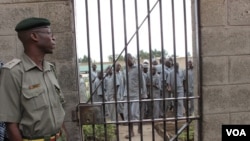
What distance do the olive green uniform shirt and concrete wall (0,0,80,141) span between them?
0.80m

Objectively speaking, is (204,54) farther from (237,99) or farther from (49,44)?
(49,44)

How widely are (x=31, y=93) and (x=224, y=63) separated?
193cm

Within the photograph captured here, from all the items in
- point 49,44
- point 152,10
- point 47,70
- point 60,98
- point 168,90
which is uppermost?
point 152,10

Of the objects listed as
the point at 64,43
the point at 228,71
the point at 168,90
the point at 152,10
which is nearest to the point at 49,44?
the point at 64,43

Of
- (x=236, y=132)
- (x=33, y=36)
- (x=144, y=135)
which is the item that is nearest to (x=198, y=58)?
(x=236, y=132)

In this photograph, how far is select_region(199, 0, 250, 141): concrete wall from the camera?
3234 millimetres

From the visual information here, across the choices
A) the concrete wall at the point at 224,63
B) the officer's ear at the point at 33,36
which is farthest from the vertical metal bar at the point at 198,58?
the officer's ear at the point at 33,36

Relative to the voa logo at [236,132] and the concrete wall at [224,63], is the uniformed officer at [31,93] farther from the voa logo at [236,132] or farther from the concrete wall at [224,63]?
the voa logo at [236,132]

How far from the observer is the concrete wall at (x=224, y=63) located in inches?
127

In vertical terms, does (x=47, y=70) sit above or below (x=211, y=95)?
above

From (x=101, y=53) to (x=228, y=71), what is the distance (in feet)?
4.05

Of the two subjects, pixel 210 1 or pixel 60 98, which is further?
pixel 210 1

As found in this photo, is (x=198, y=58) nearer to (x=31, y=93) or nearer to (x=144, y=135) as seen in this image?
(x=31, y=93)

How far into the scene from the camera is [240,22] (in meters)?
3.29
